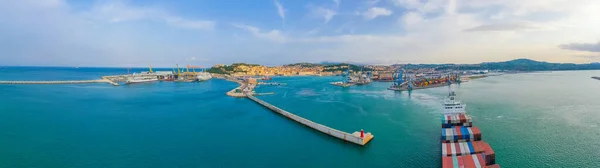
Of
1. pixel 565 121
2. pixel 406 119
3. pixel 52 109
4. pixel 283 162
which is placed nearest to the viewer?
pixel 283 162

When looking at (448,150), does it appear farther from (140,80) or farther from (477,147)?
(140,80)

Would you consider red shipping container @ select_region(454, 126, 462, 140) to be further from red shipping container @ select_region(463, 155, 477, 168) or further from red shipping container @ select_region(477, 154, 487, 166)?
red shipping container @ select_region(463, 155, 477, 168)

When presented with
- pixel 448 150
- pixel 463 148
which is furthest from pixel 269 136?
pixel 463 148

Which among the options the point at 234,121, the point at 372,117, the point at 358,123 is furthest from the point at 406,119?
the point at 234,121

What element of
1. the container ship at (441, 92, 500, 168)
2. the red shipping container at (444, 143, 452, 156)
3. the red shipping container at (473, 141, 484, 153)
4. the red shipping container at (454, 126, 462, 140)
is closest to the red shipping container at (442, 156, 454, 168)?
the container ship at (441, 92, 500, 168)

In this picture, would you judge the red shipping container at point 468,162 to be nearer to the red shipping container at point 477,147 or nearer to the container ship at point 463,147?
the container ship at point 463,147

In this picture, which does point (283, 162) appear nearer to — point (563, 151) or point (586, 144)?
point (563, 151)

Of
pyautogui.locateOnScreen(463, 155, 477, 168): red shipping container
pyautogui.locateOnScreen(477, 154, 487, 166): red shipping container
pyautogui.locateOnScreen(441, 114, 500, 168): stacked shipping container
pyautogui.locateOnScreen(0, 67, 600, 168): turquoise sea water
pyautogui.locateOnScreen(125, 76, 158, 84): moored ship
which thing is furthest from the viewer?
pyautogui.locateOnScreen(125, 76, 158, 84): moored ship
